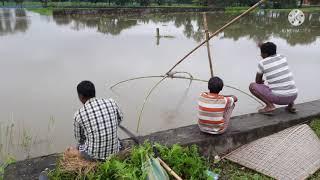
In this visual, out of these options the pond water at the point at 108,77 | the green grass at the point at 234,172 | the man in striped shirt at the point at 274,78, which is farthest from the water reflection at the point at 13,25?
the green grass at the point at 234,172

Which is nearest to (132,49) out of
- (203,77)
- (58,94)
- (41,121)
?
(203,77)

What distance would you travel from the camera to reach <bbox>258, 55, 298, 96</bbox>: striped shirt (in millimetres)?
3879

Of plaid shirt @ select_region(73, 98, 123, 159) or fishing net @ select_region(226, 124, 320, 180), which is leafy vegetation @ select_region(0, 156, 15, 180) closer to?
plaid shirt @ select_region(73, 98, 123, 159)

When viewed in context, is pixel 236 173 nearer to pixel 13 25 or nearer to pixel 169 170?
pixel 169 170

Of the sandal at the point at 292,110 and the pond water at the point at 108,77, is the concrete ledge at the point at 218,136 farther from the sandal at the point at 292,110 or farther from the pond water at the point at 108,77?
the pond water at the point at 108,77

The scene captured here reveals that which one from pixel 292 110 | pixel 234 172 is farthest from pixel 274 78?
pixel 234 172

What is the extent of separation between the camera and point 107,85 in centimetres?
736

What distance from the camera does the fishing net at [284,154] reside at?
123 inches

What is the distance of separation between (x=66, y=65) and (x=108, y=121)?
685cm

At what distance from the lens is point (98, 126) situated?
2756 millimetres

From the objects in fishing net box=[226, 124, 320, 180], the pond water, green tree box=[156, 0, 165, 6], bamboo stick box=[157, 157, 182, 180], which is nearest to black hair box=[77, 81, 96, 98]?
bamboo stick box=[157, 157, 182, 180]

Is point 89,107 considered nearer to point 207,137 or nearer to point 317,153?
point 207,137

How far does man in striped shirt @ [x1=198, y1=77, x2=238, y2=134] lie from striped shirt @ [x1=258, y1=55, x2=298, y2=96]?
2.48 ft

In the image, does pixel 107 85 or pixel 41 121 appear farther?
pixel 107 85
